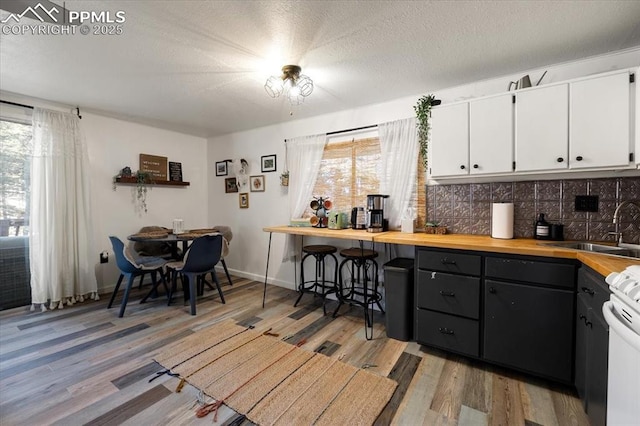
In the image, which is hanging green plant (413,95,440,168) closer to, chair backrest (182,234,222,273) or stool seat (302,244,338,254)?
stool seat (302,244,338,254)

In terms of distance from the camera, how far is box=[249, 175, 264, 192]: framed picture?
4.29 meters

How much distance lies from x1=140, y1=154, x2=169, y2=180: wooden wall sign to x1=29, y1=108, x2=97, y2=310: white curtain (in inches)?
28.7

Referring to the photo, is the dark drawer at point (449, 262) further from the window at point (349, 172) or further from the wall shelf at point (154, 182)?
the wall shelf at point (154, 182)

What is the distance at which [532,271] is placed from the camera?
1.86m

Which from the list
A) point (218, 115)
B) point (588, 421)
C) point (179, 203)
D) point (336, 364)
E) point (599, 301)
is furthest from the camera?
point (179, 203)

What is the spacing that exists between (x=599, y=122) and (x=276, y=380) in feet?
9.46

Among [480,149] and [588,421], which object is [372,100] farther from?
[588,421]

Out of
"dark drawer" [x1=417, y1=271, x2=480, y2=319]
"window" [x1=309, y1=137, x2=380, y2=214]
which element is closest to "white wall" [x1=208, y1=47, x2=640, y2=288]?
"window" [x1=309, y1=137, x2=380, y2=214]

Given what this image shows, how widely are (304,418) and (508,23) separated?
2.76 metres

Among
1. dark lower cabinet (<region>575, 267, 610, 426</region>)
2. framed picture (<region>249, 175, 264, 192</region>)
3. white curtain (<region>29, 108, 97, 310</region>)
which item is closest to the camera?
dark lower cabinet (<region>575, 267, 610, 426</region>)

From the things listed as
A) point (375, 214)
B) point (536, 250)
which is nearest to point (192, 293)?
point (375, 214)

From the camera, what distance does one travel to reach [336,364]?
2139mm

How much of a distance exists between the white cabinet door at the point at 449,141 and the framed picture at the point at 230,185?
3210 millimetres

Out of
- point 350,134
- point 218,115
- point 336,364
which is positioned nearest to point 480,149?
point 350,134
